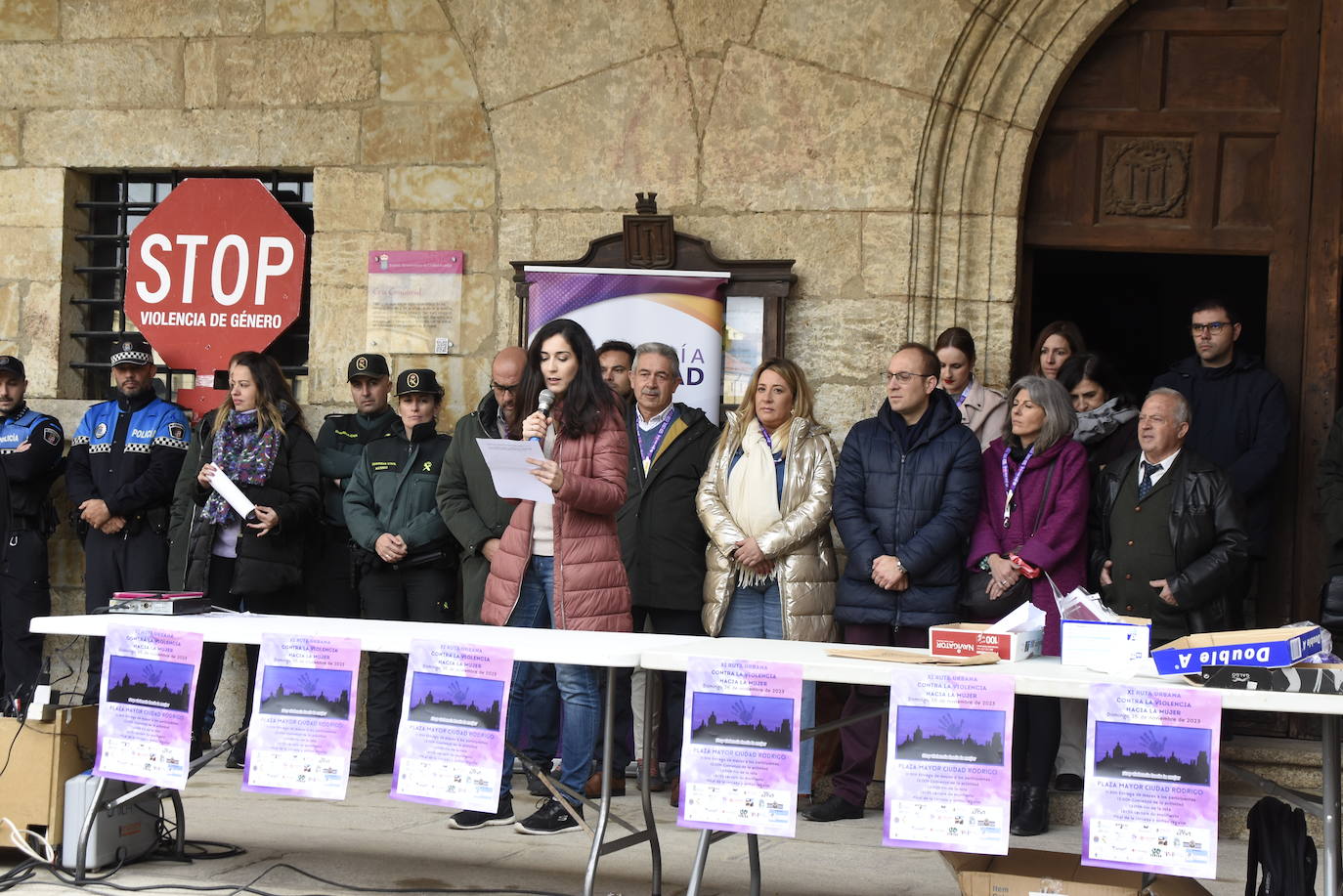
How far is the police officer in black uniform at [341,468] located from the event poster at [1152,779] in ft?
13.0

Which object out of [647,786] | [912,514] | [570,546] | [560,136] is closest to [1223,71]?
[912,514]

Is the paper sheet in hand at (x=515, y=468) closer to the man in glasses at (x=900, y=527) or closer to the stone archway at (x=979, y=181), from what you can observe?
the man in glasses at (x=900, y=527)

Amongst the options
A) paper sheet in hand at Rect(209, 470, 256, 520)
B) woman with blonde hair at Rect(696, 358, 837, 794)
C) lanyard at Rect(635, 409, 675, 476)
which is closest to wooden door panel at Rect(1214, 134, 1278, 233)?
woman with blonde hair at Rect(696, 358, 837, 794)

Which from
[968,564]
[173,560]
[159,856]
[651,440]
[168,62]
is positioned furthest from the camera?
[168,62]

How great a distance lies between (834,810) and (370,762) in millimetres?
2017

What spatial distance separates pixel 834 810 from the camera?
5.55 m

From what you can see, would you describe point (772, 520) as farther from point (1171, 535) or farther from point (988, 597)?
point (1171, 535)

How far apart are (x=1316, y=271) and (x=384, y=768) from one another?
4452 millimetres

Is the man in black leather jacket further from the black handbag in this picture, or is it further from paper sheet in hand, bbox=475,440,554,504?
paper sheet in hand, bbox=475,440,554,504

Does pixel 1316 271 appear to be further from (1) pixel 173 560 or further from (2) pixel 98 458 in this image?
(2) pixel 98 458

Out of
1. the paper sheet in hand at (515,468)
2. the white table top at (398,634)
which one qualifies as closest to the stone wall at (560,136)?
the paper sheet in hand at (515,468)

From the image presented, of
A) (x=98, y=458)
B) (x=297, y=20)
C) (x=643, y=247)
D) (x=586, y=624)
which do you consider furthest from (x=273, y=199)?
(x=586, y=624)

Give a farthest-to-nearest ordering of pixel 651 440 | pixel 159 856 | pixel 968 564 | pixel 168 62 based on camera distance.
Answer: pixel 168 62 < pixel 651 440 < pixel 968 564 < pixel 159 856

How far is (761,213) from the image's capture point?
265 inches
